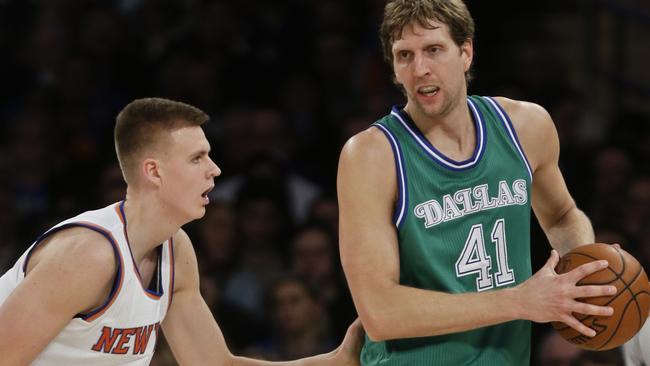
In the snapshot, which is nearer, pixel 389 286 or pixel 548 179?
pixel 389 286

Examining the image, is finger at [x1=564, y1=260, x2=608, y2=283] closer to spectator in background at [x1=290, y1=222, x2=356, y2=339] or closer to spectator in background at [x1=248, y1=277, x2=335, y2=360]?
spectator in background at [x1=248, y1=277, x2=335, y2=360]

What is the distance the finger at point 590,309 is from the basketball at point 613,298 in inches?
1.2

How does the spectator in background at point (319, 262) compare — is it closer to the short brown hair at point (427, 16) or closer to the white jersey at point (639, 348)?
the white jersey at point (639, 348)

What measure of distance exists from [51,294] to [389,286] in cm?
111

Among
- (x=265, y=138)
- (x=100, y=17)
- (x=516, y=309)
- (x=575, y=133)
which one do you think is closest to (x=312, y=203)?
(x=265, y=138)

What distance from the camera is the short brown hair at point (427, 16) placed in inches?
150

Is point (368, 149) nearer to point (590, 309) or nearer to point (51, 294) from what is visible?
point (590, 309)

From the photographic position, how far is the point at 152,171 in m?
3.99

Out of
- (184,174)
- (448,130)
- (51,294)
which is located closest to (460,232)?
(448,130)

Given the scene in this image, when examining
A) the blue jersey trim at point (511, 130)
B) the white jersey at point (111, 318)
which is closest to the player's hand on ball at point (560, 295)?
the blue jersey trim at point (511, 130)

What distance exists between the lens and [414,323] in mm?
3646

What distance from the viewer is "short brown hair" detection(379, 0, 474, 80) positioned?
12.5 feet

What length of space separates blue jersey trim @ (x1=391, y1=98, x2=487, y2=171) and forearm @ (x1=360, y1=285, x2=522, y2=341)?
49cm

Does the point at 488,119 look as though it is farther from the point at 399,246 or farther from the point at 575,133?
the point at 575,133
